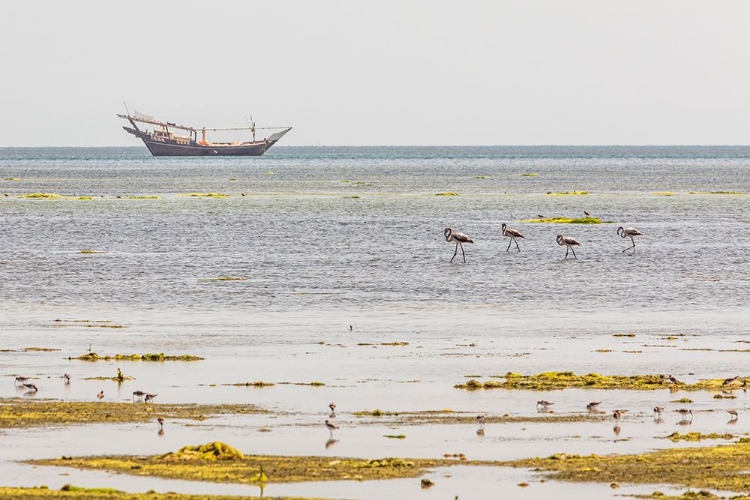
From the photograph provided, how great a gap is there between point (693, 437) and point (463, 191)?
9130 cm

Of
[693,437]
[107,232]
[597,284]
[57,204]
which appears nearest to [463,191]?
[57,204]

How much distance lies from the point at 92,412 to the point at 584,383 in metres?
7.52

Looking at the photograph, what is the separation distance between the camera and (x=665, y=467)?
13.6m

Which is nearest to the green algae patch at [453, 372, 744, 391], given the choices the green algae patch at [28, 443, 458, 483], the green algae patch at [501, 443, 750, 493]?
the green algae patch at [501, 443, 750, 493]

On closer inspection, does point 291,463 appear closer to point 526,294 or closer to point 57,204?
point 526,294

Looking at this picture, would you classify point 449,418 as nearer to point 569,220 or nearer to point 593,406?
point 593,406

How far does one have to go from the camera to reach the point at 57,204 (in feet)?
273

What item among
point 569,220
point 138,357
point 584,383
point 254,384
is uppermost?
point 584,383

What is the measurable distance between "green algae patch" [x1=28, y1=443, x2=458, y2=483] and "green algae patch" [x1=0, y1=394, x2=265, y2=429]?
2327mm

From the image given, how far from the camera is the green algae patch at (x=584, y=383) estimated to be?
19203 millimetres

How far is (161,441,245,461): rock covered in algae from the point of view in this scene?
13.9 metres

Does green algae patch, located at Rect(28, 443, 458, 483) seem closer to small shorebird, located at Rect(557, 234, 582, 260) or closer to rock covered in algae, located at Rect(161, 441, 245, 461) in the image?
rock covered in algae, located at Rect(161, 441, 245, 461)

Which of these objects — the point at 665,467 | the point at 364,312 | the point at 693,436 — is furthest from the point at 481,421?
the point at 364,312

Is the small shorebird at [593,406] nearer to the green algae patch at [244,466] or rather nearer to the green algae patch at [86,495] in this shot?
the green algae patch at [244,466]
